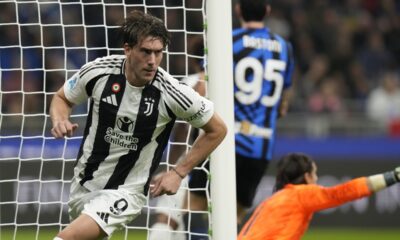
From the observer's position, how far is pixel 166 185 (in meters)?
5.45

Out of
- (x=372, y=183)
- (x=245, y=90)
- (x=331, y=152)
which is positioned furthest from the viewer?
(x=331, y=152)

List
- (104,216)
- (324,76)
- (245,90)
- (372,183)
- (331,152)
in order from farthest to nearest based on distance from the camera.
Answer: (324,76), (331,152), (245,90), (372,183), (104,216)

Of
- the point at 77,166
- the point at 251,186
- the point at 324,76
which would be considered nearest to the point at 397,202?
the point at 324,76

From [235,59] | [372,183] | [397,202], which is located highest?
[235,59]

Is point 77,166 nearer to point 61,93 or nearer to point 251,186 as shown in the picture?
point 61,93

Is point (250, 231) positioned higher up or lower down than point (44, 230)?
higher up

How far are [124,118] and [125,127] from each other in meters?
0.05

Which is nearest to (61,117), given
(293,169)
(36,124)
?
(293,169)

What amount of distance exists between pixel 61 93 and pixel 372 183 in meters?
2.06

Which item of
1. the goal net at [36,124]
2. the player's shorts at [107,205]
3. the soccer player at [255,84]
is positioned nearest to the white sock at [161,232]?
the soccer player at [255,84]

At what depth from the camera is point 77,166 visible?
18.9ft

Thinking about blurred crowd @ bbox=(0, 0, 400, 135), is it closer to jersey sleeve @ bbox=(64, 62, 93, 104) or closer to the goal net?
the goal net

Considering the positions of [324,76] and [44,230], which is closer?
[44,230]

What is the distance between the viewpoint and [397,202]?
13.9 metres
